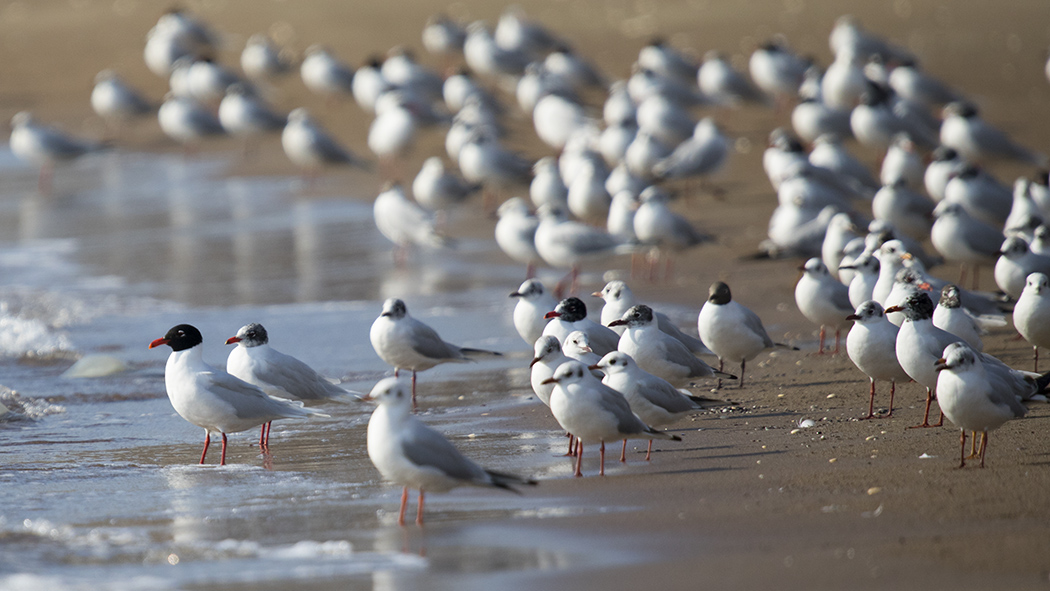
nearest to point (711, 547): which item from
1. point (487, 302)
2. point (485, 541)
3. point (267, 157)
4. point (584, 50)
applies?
point (485, 541)

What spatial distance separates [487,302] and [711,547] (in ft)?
21.7

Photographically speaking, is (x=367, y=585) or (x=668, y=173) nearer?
(x=367, y=585)

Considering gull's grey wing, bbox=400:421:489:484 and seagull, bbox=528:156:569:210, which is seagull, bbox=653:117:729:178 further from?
gull's grey wing, bbox=400:421:489:484

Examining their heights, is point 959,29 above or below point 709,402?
above

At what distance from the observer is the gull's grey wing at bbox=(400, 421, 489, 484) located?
244 inches

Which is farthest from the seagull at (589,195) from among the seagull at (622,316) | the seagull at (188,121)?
the seagull at (188,121)

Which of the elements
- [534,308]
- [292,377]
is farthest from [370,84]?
[292,377]

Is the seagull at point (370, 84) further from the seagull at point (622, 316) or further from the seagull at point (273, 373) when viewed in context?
the seagull at point (273, 373)

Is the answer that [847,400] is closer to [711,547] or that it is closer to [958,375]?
[958,375]

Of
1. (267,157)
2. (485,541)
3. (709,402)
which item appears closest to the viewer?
(485,541)

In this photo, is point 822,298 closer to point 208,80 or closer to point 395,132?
point 395,132

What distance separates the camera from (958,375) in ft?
22.3

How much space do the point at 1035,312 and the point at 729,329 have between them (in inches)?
77.7

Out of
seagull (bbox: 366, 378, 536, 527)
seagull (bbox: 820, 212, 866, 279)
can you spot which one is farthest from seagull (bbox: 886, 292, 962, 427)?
seagull (bbox: 820, 212, 866, 279)
